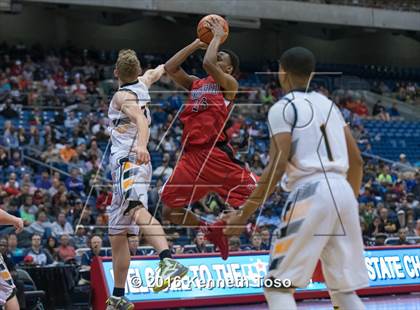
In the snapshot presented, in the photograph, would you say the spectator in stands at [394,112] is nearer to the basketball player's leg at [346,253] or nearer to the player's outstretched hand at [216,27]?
the player's outstretched hand at [216,27]

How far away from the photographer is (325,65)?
33406mm

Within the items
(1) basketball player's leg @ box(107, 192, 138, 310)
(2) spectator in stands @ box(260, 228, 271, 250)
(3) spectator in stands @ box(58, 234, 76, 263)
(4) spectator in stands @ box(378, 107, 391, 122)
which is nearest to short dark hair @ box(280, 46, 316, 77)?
(1) basketball player's leg @ box(107, 192, 138, 310)

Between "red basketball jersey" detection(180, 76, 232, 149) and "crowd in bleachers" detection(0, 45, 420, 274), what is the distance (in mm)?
3199

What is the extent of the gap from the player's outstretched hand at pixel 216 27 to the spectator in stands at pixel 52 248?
6.31m

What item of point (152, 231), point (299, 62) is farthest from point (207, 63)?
point (299, 62)

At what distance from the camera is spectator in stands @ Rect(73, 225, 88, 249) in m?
14.6

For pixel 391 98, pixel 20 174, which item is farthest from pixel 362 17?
pixel 20 174

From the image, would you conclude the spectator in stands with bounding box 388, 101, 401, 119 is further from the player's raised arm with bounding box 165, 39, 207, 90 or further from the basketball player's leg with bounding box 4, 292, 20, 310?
the basketball player's leg with bounding box 4, 292, 20, 310

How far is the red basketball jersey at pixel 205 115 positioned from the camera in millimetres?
8383

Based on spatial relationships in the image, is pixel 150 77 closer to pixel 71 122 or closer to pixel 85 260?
pixel 85 260

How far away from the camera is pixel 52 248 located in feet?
44.8

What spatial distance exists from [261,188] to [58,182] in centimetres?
1208

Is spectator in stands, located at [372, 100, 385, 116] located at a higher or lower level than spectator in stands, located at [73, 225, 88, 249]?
higher

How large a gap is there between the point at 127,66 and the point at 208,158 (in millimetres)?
1189
